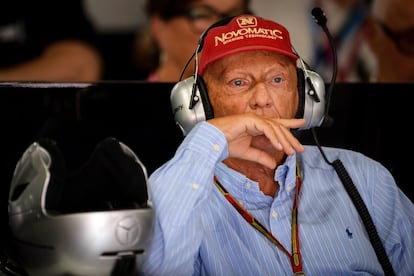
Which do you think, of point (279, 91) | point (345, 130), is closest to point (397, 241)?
point (345, 130)

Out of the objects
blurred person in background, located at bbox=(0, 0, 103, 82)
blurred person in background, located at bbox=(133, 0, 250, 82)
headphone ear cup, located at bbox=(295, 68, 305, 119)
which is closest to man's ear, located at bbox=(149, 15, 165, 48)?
blurred person in background, located at bbox=(133, 0, 250, 82)

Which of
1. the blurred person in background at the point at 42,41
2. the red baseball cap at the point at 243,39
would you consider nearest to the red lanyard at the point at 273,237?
the red baseball cap at the point at 243,39

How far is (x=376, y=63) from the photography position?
1896 millimetres

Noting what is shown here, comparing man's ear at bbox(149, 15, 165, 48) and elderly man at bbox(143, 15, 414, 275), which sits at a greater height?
man's ear at bbox(149, 15, 165, 48)

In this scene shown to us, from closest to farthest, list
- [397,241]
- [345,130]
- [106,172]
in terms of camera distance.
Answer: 1. [106,172]
2. [397,241]
3. [345,130]

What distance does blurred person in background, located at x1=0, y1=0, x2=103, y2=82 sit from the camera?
1.74 meters

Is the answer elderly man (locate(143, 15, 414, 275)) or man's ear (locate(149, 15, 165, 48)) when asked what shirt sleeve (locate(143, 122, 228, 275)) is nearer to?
elderly man (locate(143, 15, 414, 275))

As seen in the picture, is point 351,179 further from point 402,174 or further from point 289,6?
point 289,6

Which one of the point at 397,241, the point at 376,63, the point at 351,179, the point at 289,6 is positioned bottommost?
the point at 397,241

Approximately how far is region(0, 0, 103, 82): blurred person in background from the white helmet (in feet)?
2.05

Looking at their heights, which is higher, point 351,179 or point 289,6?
point 289,6

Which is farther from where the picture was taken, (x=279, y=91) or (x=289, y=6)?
(x=289, y=6)

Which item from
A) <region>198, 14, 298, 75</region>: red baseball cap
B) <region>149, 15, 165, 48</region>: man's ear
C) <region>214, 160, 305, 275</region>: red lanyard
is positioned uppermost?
<region>198, 14, 298, 75</region>: red baseball cap

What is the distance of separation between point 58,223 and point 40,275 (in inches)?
4.9
